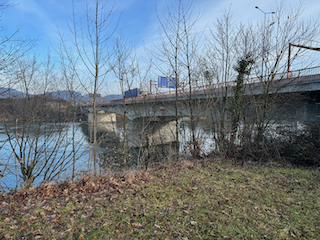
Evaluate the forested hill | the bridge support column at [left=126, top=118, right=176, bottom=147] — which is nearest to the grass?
the forested hill

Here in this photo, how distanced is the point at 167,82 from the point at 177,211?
905cm

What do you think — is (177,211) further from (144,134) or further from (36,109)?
(144,134)

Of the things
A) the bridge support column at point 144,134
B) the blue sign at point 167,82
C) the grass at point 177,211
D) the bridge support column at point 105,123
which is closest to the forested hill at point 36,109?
the bridge support column at point 105,123

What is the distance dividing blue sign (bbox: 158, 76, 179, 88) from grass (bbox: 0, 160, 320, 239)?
5.23 meters

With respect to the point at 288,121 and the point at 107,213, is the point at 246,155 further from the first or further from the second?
the point at 107,213

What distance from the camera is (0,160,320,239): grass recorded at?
3166 millimetres

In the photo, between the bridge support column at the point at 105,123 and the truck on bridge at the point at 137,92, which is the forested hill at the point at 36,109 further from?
the truck on bridge at the point at 137,92

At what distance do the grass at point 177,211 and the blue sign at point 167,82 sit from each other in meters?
5.23

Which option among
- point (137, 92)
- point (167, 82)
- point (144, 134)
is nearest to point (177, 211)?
point (167, 82)

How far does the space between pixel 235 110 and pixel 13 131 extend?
8896mm

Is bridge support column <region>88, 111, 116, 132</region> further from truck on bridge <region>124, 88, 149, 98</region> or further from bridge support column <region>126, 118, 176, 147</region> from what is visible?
truck on bridge <region>124, 88, 149, 98</region>

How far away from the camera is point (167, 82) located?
11977mm

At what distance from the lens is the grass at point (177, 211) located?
3166 millimetres

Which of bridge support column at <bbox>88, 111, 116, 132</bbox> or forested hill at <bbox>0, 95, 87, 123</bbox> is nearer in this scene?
forested hill at <bbox>0, 95, 87, 123</bbox>
